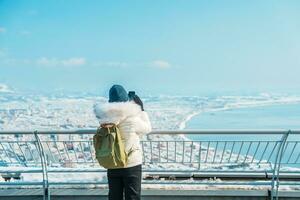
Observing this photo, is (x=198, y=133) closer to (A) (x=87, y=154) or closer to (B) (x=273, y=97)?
(A) (x=87, y=154)

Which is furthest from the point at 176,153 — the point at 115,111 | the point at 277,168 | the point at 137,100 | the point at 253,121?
the point at 253,121

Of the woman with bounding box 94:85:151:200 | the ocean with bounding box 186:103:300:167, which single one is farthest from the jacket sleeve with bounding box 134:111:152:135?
the ocean with bounding box 186:103:300:167

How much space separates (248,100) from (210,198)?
83.2ft

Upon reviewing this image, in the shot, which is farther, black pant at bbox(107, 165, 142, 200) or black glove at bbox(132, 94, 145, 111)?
black glove at bbox(132, 94, 145, 111)

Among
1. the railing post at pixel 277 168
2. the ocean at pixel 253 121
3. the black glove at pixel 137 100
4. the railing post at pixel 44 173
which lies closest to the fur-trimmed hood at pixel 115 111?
the black glove at pixel 137 100

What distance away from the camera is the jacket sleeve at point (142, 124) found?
15.3 ft

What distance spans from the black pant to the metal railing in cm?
123

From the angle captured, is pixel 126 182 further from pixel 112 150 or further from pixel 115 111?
pixel 115 111

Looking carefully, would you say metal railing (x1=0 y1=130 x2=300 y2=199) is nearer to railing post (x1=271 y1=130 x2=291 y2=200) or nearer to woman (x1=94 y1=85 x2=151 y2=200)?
railing post (x1=271 y1=130 x2=291 y2=200)

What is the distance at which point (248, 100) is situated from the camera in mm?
30562

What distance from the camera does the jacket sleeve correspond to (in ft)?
15.3

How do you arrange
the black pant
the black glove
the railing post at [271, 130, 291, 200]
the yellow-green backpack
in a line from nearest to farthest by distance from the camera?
1. the yellow-green backpack
2. the black pant
3. the black glove
4. the railing post at [271, 130, 291, 200]

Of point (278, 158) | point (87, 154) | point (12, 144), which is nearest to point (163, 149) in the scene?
point (87, 154)

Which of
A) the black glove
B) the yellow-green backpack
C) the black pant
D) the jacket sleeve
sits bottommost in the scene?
the black pant
